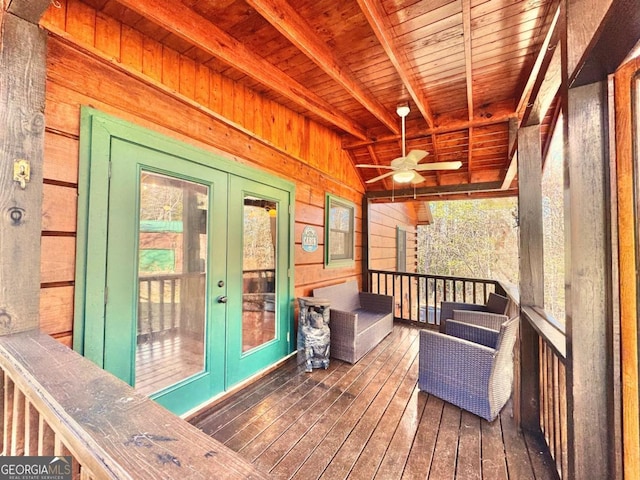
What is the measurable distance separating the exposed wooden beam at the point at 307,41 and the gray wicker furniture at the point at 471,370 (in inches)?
97.6

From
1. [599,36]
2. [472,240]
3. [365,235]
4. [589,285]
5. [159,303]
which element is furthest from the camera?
[472,240]

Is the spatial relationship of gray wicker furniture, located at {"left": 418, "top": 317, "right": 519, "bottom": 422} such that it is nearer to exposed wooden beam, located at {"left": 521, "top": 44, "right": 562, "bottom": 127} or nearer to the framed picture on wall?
exposed wooden beam, located at {"left": 521, "top": 44, "right": 562, "bottom": 127}

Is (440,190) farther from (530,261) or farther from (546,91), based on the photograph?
(546,91)

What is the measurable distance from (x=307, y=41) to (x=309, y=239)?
2.26 m

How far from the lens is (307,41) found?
6.63 ft

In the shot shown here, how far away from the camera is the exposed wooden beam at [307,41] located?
1716mm

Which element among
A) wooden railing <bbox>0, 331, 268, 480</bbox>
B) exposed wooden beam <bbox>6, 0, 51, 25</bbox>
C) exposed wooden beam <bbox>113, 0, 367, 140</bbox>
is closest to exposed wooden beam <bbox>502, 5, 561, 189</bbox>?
exposed wooden beam <bbox>113, 0, 367, 140</bbox>

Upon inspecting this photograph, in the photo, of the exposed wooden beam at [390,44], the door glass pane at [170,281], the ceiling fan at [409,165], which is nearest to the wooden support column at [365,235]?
the ceiling fan at [409,165]

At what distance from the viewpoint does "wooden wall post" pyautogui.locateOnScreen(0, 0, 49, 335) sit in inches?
47.6

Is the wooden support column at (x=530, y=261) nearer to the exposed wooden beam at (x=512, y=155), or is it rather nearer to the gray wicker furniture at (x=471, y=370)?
the gray wicker furniture at (x=471, y=370)

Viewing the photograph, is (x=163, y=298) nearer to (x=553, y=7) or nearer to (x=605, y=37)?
(x=605, y=37)

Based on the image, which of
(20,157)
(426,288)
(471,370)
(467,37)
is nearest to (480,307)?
(426,288)

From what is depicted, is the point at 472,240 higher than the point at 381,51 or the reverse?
the reverse

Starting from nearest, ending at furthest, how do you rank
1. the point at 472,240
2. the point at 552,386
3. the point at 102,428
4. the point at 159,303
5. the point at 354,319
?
the point at 102,428 < the point at 552,386 < the point at 159,303 < the point at 354,319 < the point at 472,240
